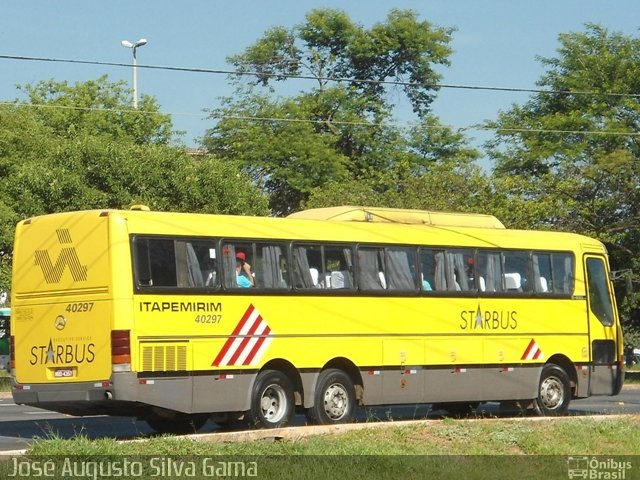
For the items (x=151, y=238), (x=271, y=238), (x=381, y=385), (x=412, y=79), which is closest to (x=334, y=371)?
(x=381, y=385)

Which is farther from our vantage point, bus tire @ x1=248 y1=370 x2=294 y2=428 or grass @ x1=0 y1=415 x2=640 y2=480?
bus tire @ x1=248 y1=370 x2=294 y2=428

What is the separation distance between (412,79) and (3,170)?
34.5 m

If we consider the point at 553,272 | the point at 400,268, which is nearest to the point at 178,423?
the point at 400,268

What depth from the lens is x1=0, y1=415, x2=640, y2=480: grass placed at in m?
12.9

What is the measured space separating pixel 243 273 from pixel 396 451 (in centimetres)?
464

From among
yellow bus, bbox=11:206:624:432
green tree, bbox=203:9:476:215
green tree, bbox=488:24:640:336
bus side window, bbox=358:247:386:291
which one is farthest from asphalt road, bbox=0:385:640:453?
green tree, bbox=203:9:476:215

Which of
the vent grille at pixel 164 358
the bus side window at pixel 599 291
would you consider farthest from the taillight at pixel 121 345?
the bus side window at pixel 599 291

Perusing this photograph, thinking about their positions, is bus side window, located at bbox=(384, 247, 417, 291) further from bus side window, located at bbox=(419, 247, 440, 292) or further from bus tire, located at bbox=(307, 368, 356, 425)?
bus tire, located at bbox=(307, 368, 356, 425)

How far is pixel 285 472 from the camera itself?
12523mm

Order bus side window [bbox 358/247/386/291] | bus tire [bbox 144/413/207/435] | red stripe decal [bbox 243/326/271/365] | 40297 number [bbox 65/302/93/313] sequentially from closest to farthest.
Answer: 40297 number [bbox 65/302/93/313] < red stripe decal [bbox 243/326/271/365] < bus tire [bbox 144/413/207/435] < bus side window [bbox 358/247/386/291]

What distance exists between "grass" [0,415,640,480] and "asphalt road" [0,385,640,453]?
7.43 feet

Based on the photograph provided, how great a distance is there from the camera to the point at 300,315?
1914 centimetres

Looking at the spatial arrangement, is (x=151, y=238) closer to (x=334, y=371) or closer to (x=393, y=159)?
(x=334, y=371)

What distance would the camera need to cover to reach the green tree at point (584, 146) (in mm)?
42625
